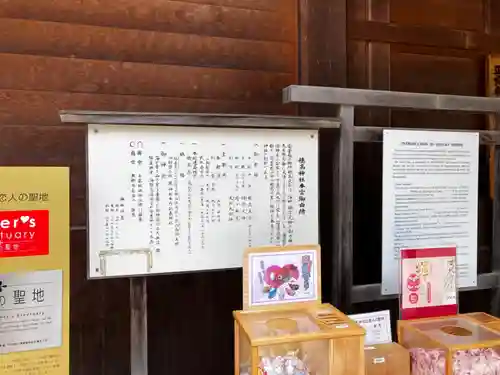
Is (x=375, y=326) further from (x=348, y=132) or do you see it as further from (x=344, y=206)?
(x=348, y=132)

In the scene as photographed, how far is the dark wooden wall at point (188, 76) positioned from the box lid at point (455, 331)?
0.83 metres

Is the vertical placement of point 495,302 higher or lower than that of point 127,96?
lower

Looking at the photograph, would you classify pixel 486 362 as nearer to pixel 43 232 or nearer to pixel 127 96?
pixel 43 232

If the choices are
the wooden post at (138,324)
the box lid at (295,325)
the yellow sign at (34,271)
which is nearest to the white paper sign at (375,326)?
the box lid at (295,325)

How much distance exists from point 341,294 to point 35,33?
223 cm

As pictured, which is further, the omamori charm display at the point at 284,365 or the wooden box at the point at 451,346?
the wooden box at the point at 451,346

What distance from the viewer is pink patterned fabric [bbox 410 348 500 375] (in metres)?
2.03

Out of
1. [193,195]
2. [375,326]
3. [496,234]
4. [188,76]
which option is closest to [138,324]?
[193,195]

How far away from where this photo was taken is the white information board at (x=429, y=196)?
2625mm

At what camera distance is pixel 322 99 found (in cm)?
247

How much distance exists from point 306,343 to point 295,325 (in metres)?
0.09

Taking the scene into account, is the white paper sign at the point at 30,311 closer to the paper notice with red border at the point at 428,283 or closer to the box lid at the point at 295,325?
the box lid at the point at 295,325

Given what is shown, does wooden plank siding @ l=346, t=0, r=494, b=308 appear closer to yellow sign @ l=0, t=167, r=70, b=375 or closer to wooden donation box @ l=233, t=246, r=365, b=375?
wooden donation box @ l=233, t=246, r=365, b=375

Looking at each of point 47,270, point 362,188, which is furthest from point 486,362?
point 47,270
